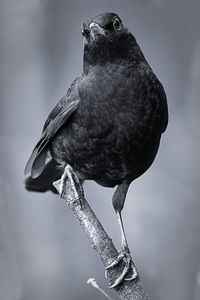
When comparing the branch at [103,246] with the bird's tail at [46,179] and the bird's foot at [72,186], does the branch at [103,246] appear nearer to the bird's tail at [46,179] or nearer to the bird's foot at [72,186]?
the bird's foot at [72,186]

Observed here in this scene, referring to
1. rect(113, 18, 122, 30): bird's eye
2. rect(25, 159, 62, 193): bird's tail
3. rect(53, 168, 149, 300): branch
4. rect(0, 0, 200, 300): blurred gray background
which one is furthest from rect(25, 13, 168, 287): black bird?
rect(0, 0, 200, 300): blurred gray background

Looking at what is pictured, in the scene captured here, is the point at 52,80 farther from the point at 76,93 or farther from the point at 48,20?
the point at 76,93

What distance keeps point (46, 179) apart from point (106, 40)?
98cm

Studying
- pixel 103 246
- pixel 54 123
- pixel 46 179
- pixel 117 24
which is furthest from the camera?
pixel 46 179

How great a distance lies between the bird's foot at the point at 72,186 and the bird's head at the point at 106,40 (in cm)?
47

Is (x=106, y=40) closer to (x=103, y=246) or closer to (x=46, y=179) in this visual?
(x=103, y=246)

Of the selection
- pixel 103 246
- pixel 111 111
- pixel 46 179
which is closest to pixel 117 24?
pixel 111 111

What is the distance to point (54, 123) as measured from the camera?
2545 mm

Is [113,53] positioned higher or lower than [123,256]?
higher

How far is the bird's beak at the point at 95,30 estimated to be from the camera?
7.22 feet

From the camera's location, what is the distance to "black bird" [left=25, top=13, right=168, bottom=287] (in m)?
2.32

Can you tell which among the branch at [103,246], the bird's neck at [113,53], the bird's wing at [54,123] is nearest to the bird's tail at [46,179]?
the bird's wing at [54,123]

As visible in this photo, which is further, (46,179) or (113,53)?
(46,179)

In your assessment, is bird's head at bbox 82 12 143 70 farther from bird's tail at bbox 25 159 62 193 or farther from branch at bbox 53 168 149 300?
bird's tail at bbox 25 159 62 193
